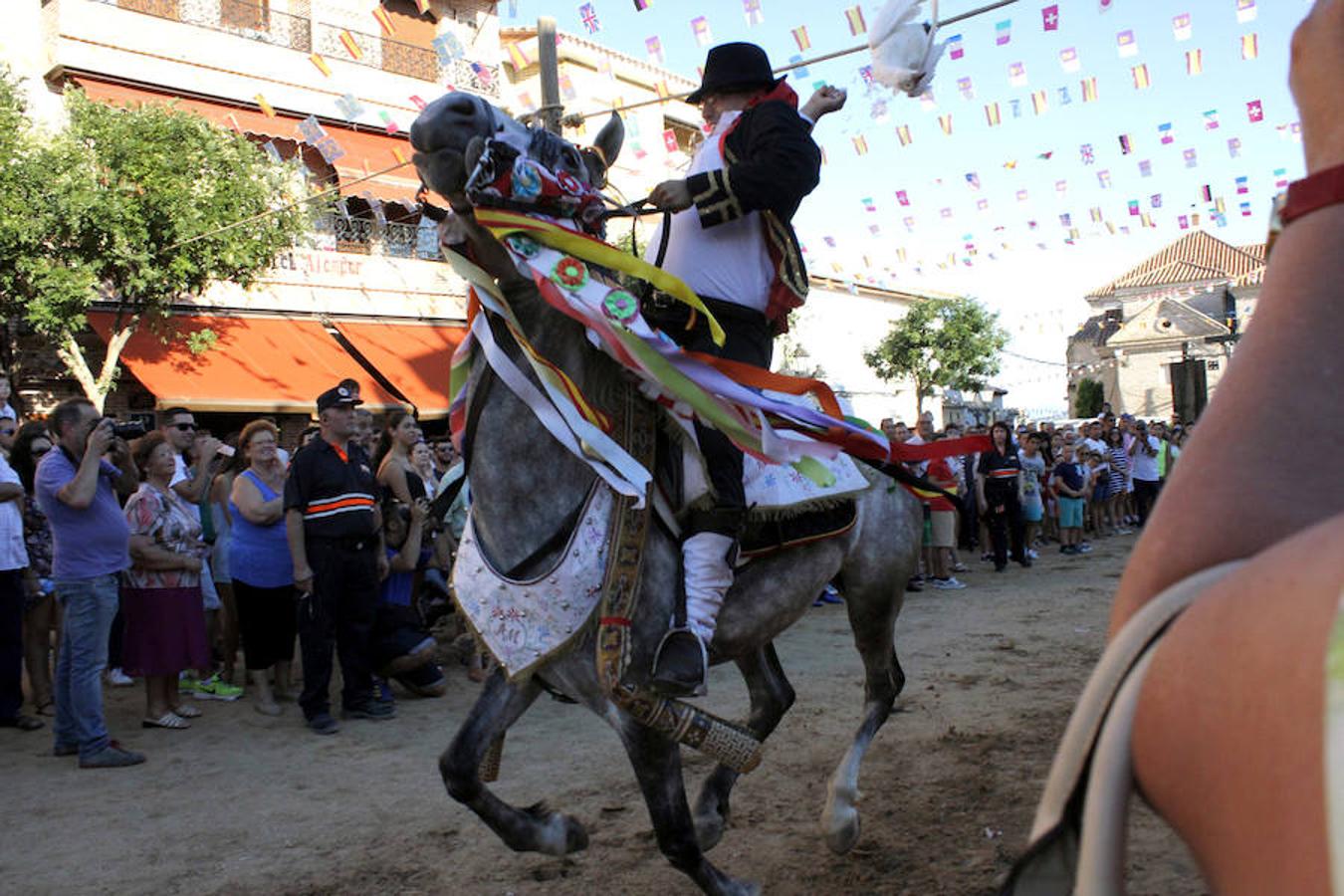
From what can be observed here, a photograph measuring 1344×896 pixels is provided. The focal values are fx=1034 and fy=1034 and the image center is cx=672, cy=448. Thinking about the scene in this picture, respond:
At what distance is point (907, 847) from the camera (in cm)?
436

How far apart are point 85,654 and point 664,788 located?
15.4ft

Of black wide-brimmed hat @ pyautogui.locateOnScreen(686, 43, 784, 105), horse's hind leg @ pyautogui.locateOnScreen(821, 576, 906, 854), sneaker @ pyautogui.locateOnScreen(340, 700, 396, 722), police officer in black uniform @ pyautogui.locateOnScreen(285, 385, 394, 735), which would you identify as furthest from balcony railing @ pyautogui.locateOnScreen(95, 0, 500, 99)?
horse's hind leg @ pyautogui.locateOnScreen(821, 576, 906, 854)

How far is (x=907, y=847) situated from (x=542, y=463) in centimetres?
239

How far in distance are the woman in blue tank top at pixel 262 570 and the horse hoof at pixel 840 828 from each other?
16.5 feet

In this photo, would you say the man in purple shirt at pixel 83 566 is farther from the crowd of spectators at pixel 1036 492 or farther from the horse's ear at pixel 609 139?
the crowd of spectators at pixel 1036 492

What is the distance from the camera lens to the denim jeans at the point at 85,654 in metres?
6.36

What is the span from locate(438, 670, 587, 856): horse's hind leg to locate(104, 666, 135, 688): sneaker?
6.44m

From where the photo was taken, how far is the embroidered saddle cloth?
321 centimetres

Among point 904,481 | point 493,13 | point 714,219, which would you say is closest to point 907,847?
point 904,481

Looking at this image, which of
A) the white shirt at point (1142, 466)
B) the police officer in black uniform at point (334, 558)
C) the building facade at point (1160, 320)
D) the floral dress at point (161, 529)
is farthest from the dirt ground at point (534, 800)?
the building facade at point (1160, 320)

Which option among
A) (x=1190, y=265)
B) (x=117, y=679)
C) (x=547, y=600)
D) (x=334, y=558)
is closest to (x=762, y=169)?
(x=547, y=600)

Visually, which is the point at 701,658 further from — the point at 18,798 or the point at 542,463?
the point at 18,798

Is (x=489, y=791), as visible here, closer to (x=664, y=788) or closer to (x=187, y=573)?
(x=664, y=788)

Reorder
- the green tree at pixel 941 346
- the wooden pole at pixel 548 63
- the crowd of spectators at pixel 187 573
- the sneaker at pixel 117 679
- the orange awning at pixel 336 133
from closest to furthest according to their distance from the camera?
the crowd of spectators at pixel 187 573
the sneaker at pixel 117 679
the wooden pole at pixel 548 63
the orange awning at pixel 336 133
the green tree at pixel 941 346
